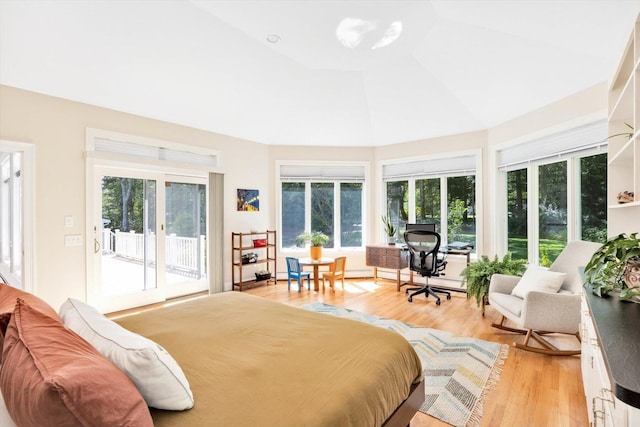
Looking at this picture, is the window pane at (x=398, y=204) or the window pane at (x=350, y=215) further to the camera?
the window pane at (x=350, y=215)

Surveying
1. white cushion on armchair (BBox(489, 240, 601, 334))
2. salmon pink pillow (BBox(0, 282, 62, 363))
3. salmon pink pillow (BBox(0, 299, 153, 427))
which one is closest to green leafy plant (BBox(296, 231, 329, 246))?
white cushion on armchair (BBox(489, 240, 601, 334))

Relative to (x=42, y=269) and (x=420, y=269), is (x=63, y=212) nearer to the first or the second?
(x=42, y=269)

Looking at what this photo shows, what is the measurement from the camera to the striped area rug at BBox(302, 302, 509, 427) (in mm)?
2100

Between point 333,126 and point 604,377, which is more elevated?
point 333,126

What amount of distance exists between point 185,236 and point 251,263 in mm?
1127

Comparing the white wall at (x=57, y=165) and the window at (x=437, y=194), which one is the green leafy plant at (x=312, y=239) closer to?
the window at (x=437, y=194)

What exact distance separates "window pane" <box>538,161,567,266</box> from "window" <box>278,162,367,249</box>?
2.95 metres

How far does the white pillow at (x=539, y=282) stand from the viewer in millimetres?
2971

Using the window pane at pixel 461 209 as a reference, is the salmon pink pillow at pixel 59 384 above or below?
below

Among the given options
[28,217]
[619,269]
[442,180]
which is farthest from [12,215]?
[442,180]

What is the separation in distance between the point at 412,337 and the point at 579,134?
2.89 meters

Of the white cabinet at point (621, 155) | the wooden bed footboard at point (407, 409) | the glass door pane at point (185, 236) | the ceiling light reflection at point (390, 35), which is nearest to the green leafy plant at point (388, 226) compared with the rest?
the ceiling light reflection at point (390, 35)

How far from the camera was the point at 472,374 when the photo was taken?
2.54 m

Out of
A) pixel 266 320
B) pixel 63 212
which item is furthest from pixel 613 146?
pixel 63 212
